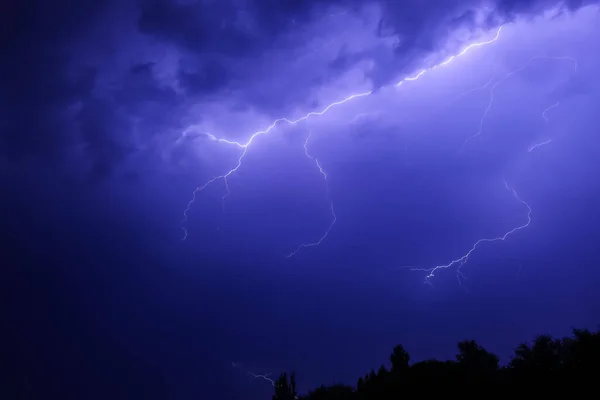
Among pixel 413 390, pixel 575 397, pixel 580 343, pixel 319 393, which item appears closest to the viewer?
pixel 575 397

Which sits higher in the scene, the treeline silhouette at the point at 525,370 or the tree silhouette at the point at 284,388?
the tree silhouette at the point at 284,388

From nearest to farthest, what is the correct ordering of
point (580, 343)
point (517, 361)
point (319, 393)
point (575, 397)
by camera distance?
point (575, 397) < point (580, 343) < point (517, 361) < point (319, 393)

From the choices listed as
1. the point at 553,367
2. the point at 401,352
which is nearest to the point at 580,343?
the point at 553,367

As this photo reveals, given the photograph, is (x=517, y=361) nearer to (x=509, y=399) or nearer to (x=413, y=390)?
(x=509, y=399)

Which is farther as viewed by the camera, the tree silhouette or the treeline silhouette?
the tree silhouette

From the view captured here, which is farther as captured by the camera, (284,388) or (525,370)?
(284,388)

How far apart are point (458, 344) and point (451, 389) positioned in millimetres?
4378

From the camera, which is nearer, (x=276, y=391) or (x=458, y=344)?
(x=458, y=344)

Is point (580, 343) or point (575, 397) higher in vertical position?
point (580, 343)

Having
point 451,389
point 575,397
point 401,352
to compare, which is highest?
point 401,352

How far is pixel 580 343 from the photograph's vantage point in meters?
9.92

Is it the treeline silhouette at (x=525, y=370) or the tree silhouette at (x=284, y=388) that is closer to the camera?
the treeline silhouette at (x=525, y=370)

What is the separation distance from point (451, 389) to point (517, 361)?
2.39 meters

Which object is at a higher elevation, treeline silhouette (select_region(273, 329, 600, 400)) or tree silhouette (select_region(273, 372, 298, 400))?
tree silhouette (select_region(273, 372, 298, 400))
